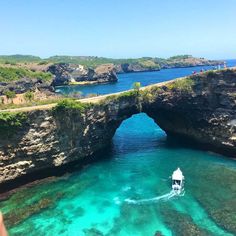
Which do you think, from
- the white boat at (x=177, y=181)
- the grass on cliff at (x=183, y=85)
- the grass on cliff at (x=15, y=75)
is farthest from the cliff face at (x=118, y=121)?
the grass on cliff at (x=15, y=75)

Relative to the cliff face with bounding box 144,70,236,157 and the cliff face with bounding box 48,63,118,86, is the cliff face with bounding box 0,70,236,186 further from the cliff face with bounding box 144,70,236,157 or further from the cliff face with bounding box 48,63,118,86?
the cliff face with bounding box 48,63,118,86

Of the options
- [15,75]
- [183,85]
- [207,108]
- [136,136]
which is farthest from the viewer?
[15,75]

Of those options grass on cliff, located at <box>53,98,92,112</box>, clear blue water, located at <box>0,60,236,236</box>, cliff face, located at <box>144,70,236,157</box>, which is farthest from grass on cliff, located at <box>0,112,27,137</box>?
cliff face, located at <box>144,70,236,157</box>

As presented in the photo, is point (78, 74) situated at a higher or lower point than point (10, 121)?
lower

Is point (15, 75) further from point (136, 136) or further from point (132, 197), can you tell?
point (132, 197)

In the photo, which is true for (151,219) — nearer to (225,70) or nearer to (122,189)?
(122,189)

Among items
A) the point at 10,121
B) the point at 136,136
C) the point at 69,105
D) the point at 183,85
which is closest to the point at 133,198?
the point at 69,105

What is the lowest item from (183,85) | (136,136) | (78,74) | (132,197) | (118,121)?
(136,136)

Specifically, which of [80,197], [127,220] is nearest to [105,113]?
[80,197]
